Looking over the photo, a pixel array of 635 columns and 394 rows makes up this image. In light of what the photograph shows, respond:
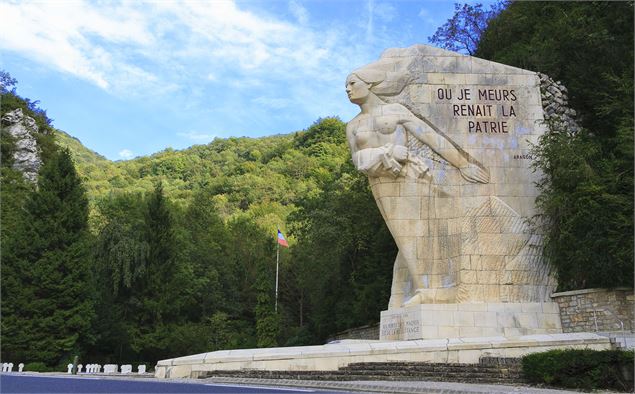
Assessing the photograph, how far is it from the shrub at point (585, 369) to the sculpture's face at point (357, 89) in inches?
457

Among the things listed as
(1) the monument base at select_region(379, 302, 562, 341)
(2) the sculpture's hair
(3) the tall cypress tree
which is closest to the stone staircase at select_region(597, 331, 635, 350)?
(1) the monument base at select_region(379, 302, 562, 341)

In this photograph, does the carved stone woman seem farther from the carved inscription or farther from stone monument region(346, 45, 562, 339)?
the carved inscription

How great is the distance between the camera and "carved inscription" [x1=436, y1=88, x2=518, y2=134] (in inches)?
852

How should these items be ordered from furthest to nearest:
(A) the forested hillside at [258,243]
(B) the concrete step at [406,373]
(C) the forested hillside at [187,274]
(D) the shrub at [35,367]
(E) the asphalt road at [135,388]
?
1. (C) the forested hillside at [187,274]
2. (D) the shrub at [35,367]
3. (A) the forested hillside at [258,243]
4. (B) the concrete step at [406,373]
5. (E) the asphalt road at [135,388]

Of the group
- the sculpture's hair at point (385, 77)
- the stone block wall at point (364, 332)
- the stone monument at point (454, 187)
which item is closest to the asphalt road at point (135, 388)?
the stone monument at point (454, 187)

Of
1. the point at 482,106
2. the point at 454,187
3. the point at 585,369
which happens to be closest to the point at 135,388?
the point at 585,369

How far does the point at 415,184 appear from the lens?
68.9 feet

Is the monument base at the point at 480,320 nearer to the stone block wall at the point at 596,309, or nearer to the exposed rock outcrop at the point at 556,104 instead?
the stone block wall at the point at 596,309

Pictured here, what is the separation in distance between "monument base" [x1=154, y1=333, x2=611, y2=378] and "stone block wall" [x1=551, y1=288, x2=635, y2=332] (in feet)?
7.92

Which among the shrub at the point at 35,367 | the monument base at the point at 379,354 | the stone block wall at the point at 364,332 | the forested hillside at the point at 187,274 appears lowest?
the shrub at the point at 35,367

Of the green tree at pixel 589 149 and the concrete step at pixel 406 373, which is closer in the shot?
the concrete step at pixel 406 373

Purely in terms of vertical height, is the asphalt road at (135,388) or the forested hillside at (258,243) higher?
the forested hillside at (258,243)

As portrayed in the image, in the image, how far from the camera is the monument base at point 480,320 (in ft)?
63.8

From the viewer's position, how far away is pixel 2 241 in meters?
33.6
